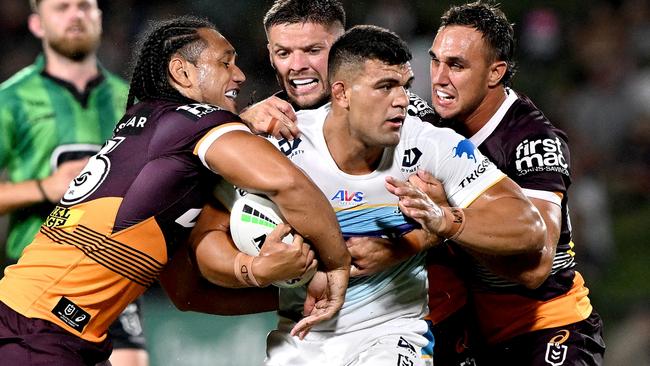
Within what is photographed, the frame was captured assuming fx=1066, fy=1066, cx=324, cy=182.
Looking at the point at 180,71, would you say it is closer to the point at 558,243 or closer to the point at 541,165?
the point at 541,165

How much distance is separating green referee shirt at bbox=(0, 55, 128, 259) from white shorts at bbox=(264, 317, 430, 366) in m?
2.40

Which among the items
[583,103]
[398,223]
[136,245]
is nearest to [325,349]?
[398,223]

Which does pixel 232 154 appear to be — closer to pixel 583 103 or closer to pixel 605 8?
pixel 583 103

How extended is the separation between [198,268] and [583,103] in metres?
6.57

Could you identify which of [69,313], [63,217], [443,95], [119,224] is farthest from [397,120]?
[69,313]

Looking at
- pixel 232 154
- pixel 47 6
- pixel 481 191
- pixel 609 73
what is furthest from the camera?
pixel 609 73

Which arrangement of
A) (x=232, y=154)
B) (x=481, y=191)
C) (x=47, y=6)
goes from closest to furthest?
1. (x=232, y=154)
2. (x=481, y=191)
3. (x=47, y=6)

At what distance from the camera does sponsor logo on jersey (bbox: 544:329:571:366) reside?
4.98m

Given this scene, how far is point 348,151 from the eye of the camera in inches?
176

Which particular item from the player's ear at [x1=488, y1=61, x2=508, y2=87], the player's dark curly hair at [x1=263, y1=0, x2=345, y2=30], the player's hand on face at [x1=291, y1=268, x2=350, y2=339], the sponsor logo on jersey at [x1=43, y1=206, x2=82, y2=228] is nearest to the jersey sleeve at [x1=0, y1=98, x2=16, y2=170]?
the player's dark curly hair at [x1=263, y1=0, x2=345, y2=30]

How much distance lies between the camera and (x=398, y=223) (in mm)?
4496

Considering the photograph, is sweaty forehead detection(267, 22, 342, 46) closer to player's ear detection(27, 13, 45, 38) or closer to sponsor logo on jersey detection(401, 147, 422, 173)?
sponsor logo on jersey detection(401, 147, 422, 173)

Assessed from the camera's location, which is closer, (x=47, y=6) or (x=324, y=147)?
(x=324, y=147)

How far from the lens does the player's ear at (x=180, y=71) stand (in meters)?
A: 4.57
